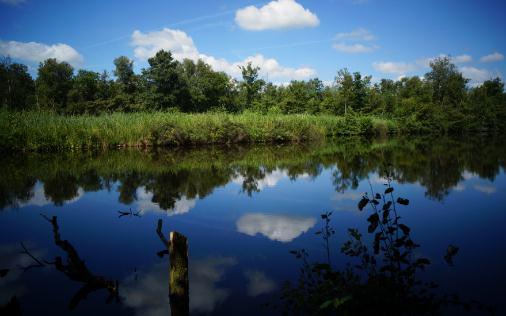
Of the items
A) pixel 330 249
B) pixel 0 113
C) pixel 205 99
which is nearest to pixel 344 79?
pixel 205 99

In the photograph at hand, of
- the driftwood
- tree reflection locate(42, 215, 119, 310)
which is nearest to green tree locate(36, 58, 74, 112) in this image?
tree reflection locate(42, 215, 119, 310)

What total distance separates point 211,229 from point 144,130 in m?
16.3

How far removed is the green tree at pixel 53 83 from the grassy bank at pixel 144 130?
94.1ft

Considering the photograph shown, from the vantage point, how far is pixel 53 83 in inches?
1816

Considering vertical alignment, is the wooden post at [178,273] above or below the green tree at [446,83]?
below

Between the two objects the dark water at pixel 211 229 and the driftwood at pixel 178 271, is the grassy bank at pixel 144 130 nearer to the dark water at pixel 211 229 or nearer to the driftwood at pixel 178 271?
the dark water at pixel 211 229

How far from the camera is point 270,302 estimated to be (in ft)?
11.4

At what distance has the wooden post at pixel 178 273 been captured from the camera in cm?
296

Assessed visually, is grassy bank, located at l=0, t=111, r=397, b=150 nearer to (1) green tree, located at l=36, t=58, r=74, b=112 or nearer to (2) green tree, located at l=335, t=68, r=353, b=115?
(2) green tree, located at l=335, t=68, r=353, b=115

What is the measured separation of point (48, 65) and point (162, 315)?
53.6 meters

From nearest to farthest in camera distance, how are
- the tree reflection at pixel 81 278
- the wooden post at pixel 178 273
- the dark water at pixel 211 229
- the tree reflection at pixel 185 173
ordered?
1. the wooden post at pixel 178 273
2. the tree reflection at pixel 81 278
3. the dark water at pixel 211 229
4. the tree reflection at pixel 185 173

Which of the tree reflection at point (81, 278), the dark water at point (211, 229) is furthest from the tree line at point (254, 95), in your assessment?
the tree reflection at point (81, 278)

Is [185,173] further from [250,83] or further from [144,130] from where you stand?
[250,83]

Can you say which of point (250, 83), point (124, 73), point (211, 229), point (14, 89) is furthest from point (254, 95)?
point (211, 229)
